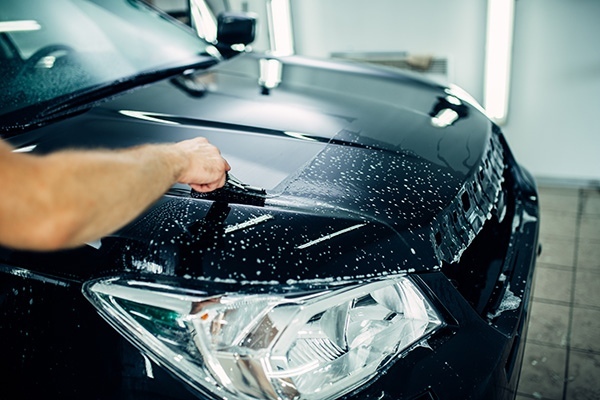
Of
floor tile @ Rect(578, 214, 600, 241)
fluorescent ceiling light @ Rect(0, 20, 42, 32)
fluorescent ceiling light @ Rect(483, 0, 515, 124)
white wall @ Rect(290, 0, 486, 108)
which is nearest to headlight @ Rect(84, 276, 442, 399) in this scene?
fluorescent ceiling light @ Rect(0, 20, 42, 32)

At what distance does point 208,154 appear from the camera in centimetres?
111

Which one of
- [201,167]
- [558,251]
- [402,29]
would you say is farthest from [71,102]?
[402,29]

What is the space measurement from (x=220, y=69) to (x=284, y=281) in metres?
1.16

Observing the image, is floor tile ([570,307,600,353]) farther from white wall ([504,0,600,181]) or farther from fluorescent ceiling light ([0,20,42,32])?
fluorescent ceiling light ([0,20,42,32])

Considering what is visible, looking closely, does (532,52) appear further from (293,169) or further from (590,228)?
(293,169)

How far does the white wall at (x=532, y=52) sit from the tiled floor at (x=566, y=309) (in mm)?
411

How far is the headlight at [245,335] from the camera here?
945 millimetres

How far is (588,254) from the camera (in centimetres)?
272

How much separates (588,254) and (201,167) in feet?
7.60

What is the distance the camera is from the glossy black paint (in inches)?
38.7

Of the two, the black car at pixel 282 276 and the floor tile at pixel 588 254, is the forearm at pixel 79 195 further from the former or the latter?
the floor tile at pixel 588 254

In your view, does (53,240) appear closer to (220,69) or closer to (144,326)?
(144,326)

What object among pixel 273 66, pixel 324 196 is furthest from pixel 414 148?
pixel 273 66

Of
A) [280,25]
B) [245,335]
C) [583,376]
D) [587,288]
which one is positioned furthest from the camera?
[280,25]
